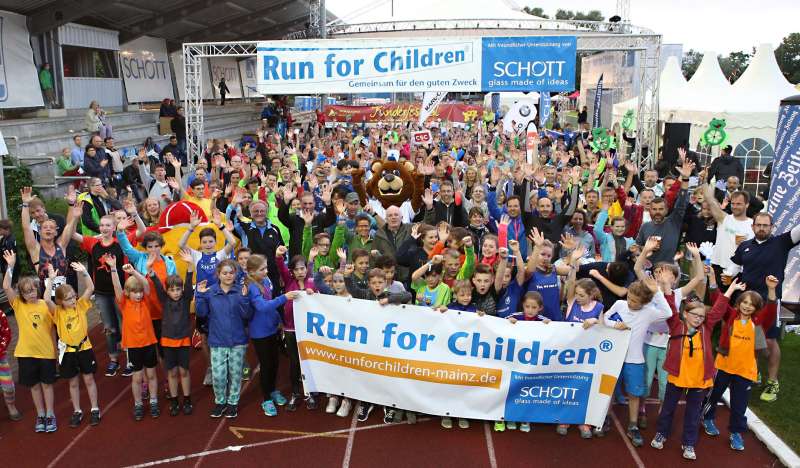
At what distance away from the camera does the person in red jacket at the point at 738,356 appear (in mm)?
5676

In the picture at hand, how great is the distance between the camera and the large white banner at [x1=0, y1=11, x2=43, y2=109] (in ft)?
57.6

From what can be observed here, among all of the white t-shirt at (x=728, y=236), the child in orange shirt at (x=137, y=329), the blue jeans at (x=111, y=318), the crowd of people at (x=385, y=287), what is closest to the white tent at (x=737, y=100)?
the crowd of people at (x=385, y=287)

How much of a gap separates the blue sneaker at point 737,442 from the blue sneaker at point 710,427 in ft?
0.66

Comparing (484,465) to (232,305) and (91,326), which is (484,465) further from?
(91,326)

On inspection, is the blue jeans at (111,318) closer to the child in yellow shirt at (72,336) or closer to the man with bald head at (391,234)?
the child in yellow shirt at (72,336)

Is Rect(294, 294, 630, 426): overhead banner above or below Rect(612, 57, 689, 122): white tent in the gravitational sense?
below

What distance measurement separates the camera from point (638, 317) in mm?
5750

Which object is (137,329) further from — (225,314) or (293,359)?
(293,359)

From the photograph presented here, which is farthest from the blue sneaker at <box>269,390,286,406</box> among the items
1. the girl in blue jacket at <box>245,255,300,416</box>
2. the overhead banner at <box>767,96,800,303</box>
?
the overhead banner at <box>767,96,800,303</box>

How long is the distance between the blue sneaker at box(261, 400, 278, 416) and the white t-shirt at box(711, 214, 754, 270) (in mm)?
5454

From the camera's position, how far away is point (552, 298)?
6316mm

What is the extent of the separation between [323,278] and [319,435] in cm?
149

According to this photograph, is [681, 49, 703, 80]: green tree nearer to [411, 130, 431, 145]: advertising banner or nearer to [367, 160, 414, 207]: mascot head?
[411, 130, 431, 145]: advertising banner

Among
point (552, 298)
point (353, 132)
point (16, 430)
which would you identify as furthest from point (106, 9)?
point (552, 298)
